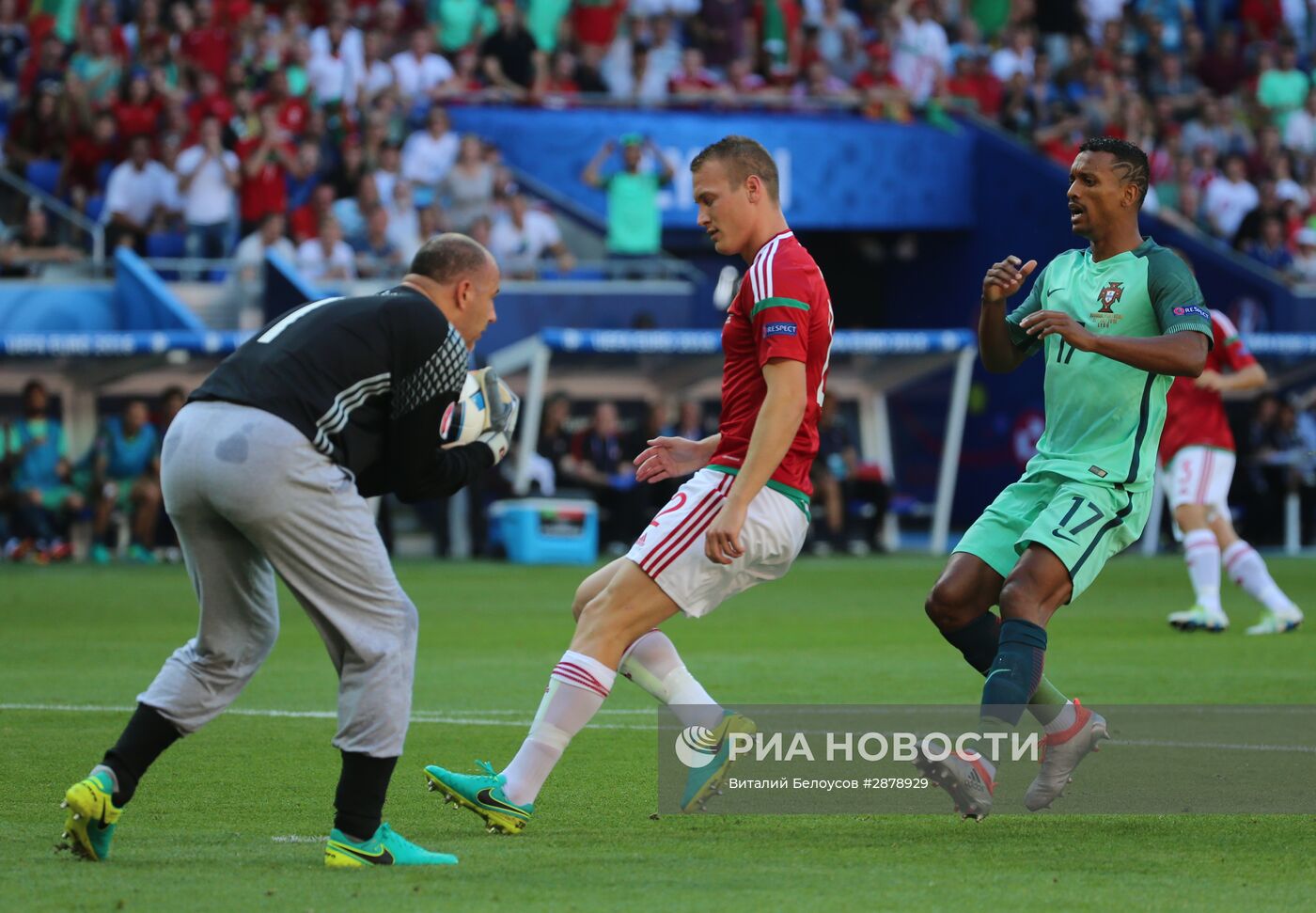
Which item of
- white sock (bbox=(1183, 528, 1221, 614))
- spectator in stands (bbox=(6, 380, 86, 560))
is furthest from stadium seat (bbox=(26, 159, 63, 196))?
white sock (bbox=(1183, 528, 1221, 614))

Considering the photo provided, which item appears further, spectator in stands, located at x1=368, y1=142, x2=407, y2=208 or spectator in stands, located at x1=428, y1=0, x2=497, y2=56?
spectator in stands, located at x1=428, y1=0, x2=497, y2=56

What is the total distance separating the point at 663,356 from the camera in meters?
25.6

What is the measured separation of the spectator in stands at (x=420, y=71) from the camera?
86.8 ft

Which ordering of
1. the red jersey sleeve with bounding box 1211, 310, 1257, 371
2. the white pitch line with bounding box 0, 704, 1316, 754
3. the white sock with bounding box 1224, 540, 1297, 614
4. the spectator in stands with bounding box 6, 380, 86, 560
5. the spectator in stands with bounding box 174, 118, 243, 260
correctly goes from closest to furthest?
the white pitch line with bounding box 0, 704, 1316, 754 < the red jersey sleeve with bounding box 1211, 310, 1257, 371 < the white sock with bounding box 1224, 540, 1297, 614 < the spectator in stands with bounding box 6, 380, 86, 560 < the spectator in stands with bounding box 174, 118, 243, 260

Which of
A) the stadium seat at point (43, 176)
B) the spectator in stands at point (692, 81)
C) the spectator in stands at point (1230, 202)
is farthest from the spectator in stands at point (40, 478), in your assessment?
the spectator in stands at point (1230, 202)

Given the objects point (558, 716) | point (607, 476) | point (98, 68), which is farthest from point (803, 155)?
point (558, 716)

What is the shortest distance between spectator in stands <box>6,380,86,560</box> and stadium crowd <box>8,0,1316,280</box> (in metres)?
2.20

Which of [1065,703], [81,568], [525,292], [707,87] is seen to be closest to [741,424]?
[1065,703]

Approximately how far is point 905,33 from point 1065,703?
2378cm

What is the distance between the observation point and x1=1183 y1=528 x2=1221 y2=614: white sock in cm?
1459

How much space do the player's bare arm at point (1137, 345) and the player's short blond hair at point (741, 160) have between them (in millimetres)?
969

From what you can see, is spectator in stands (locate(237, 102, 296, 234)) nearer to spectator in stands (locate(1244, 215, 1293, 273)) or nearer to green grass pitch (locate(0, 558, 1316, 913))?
green grass pitch (locate(0, 558, 1316, 913))

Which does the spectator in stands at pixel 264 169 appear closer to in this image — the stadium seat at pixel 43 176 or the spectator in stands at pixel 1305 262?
the stadium seat at pixel 43 176

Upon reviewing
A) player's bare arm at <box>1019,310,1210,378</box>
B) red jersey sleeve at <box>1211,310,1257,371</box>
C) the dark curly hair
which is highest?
the dark curly hair
